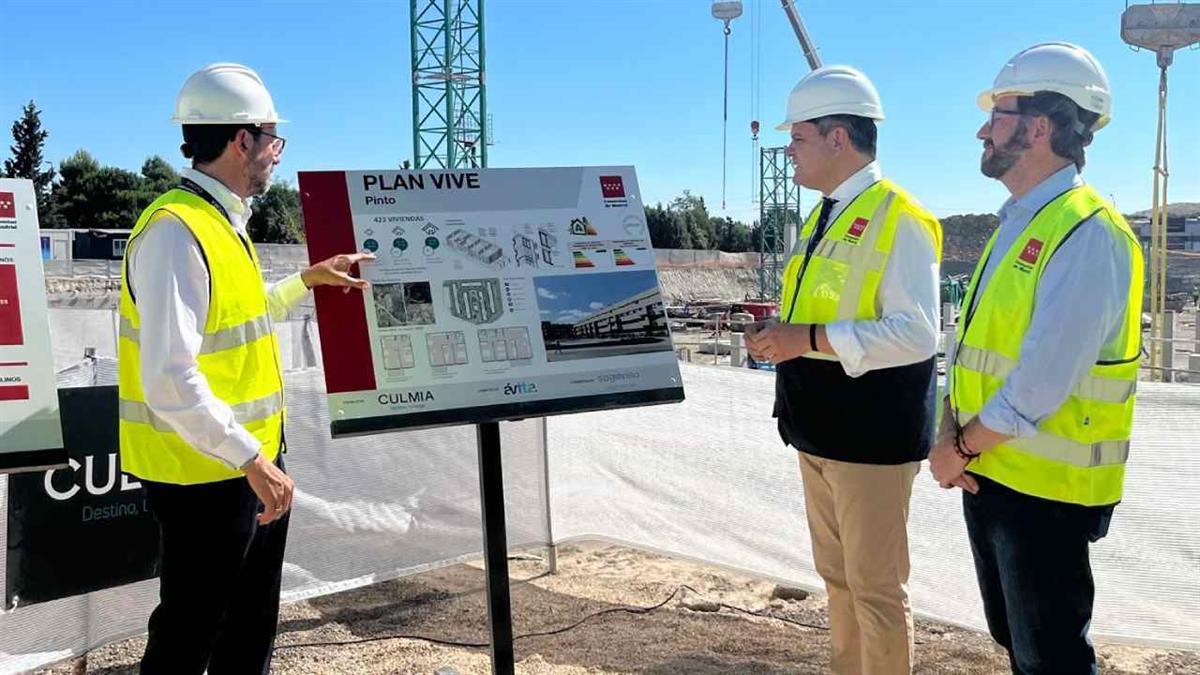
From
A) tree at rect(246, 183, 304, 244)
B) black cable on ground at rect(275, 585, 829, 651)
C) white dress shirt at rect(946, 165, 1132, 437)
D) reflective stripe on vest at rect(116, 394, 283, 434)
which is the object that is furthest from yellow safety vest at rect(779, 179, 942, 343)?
tree at rect(246, 183, 304, 244)

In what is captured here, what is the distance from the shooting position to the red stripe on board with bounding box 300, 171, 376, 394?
287cm

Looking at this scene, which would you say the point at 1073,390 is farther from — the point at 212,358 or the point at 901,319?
the point at 212,358

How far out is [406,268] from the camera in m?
3.04

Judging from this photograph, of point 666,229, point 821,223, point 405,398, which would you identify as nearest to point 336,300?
point 405,398

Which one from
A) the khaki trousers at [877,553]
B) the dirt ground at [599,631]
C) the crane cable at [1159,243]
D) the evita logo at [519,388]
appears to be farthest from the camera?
the crane cable at [1159,243]

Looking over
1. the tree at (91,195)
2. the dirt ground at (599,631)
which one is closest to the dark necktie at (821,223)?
the dirt ground at (599,631)

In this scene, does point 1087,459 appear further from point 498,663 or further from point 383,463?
point 383,463

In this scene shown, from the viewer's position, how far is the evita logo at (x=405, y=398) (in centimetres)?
291

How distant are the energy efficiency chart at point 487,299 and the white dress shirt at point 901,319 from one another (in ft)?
2.28

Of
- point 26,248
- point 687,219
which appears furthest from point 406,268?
point 687,219

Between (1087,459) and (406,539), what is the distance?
3.67 metres

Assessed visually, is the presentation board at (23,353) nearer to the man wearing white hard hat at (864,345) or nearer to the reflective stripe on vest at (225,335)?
the reflective stripe on vest at (225,335)

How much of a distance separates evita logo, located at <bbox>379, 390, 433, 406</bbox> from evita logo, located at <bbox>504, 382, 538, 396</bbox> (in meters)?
0.26

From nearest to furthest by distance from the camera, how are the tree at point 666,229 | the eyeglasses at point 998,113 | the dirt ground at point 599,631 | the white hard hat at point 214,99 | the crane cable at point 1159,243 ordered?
the eyeglasses at point 998,113 → the white hard hat at point 214,99 → the dirt ground at point 599,631 → the crane cable at point 1159,243 → the tree at point 666,229
